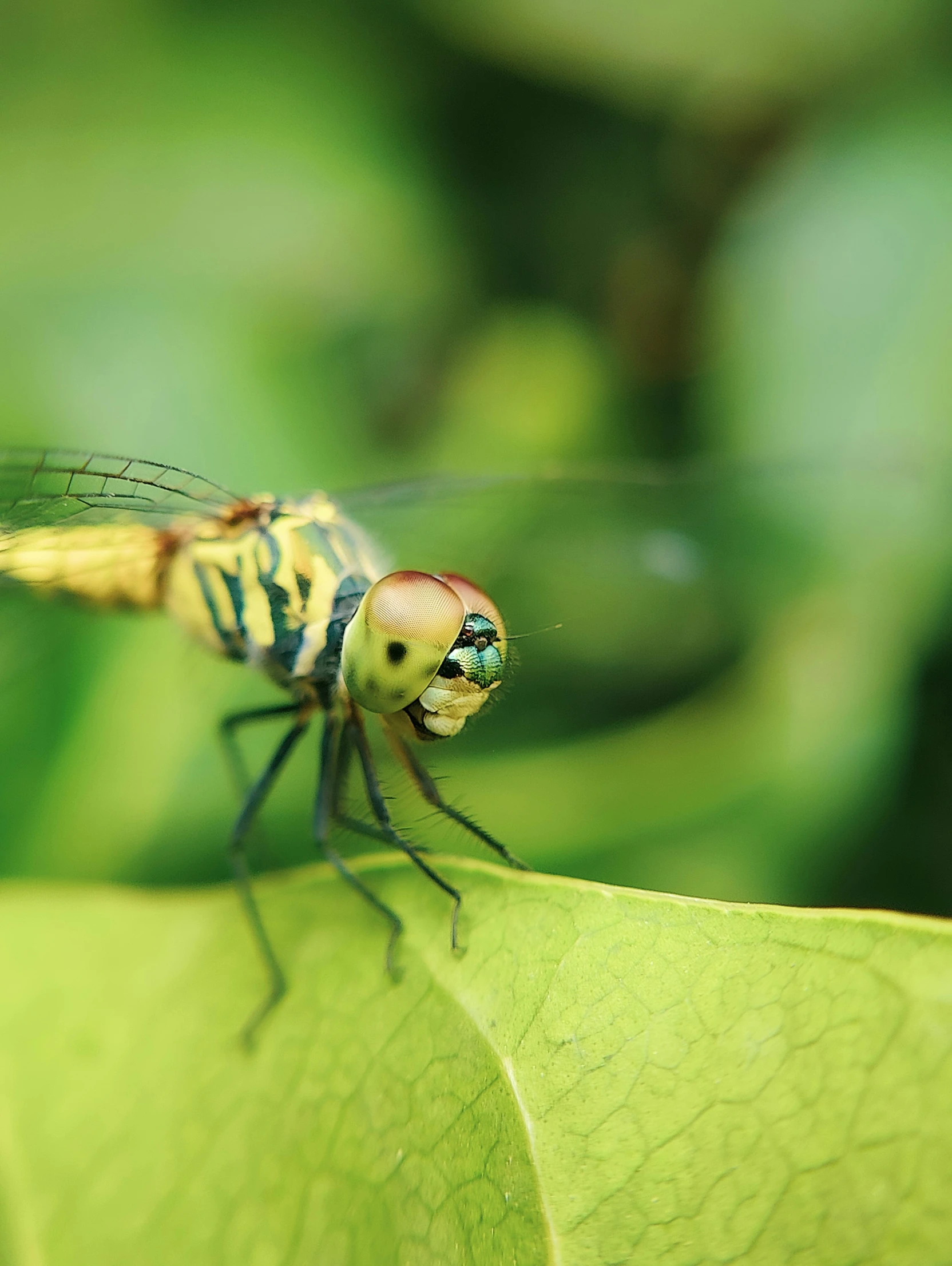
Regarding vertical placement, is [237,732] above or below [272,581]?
below

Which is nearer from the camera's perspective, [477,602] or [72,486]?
[477,602]

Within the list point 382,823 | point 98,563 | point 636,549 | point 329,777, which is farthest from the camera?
point 636,549

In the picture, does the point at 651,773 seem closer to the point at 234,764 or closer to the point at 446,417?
the point at 234,764

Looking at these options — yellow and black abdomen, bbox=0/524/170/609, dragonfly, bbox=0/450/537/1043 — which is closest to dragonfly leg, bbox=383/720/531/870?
dragonfly, bbox=0/450/537/1043

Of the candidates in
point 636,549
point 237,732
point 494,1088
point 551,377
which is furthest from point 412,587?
point 551,377

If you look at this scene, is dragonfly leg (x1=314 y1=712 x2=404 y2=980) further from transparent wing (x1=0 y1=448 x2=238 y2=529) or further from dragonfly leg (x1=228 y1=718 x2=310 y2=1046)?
transparent wing (x1=0 y1=448 x2=238 y2=529)

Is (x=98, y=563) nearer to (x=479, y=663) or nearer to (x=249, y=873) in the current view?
(x=249, y=873)

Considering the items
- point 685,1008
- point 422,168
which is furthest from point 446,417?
point 685,1008
